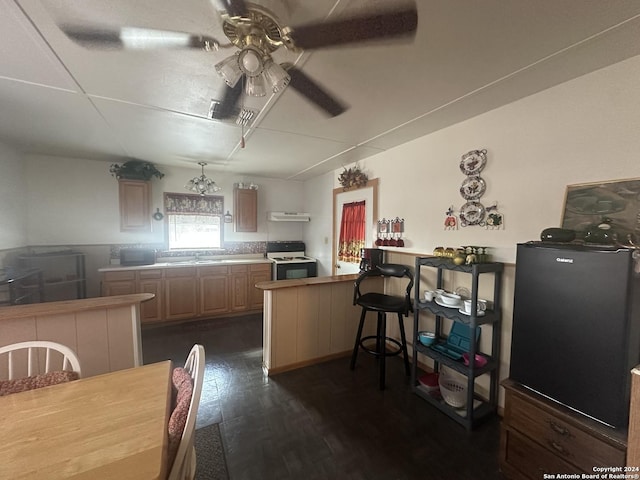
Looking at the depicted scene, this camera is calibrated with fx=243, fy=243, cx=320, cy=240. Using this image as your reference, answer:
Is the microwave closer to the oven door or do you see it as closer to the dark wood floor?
the dark wood floor

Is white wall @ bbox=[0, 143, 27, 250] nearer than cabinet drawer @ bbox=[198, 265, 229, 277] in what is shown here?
Yes

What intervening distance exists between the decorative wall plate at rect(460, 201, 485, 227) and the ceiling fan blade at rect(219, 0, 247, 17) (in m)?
2.04

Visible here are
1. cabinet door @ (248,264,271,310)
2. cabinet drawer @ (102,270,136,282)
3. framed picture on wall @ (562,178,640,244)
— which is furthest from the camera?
cabinet door @ (248,264,271,310)

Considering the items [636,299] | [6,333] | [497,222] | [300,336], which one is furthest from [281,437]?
[497,222]

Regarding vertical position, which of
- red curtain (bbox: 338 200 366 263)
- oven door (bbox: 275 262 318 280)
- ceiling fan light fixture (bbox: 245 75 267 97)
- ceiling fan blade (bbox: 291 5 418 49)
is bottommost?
oven door (bbox: 275 262 318 280)

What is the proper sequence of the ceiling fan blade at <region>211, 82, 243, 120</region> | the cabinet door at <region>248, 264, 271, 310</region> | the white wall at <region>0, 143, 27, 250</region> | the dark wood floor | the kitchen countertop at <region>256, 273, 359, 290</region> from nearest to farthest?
A: the dark wood floor, the ceiling fan blade at <region>211, 82, 243, 120</region>, the kitchen countertop at <region>256, 273, 359, 290</region>, the white wall at <region>0, 143, 27, 250</region>, the cabinet door at <region>248, 264, 271, 310</region>

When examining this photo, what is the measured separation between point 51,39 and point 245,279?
337 cm

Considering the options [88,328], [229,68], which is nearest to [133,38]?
[229,68]

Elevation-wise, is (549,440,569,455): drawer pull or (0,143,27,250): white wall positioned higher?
(0,143,27,250): white wall

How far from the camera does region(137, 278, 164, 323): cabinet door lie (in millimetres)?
3438

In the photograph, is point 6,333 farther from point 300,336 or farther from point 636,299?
point 636,299

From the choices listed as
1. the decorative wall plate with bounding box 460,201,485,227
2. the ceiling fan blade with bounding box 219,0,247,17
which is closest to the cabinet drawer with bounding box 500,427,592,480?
the decorative wall plate with bounding box 460,201,485,227

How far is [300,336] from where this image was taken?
2.55 m

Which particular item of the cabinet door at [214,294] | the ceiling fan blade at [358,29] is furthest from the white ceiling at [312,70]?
the cabinet door at [214,294]
